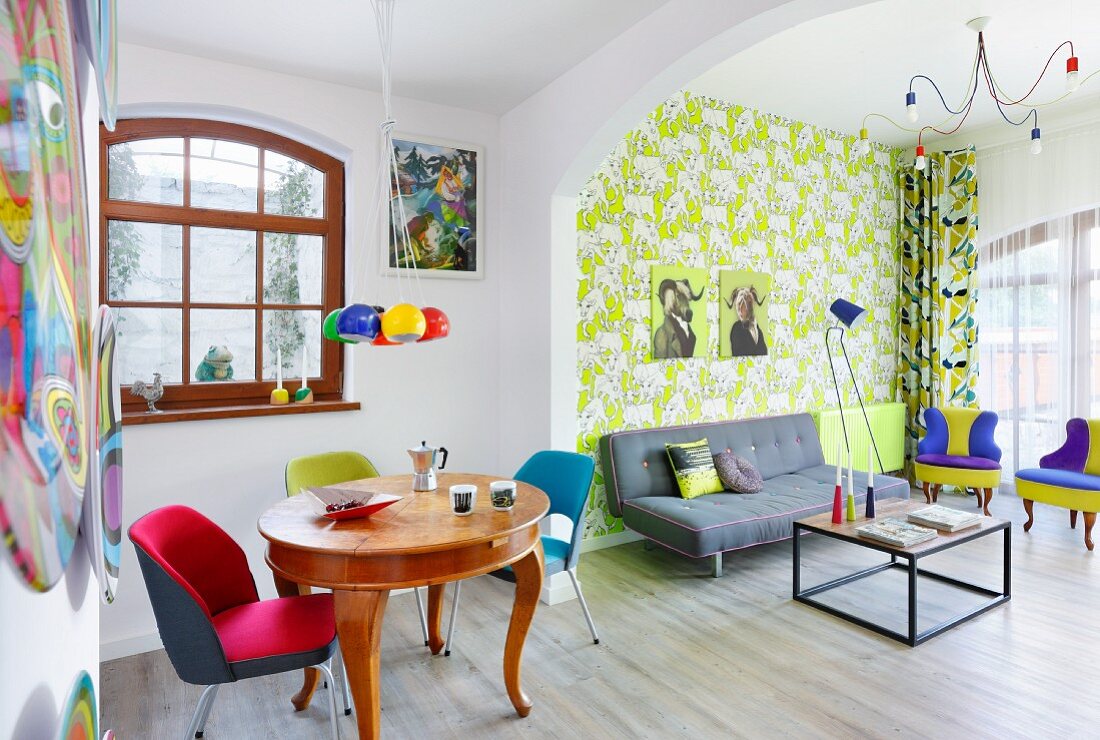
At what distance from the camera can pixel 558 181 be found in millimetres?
3611

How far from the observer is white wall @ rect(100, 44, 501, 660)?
3100 mm

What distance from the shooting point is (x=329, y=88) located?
359 centimetres

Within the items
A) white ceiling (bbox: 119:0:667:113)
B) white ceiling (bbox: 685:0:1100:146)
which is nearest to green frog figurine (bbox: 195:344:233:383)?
white ceiling (bbox: 119:0:667:113)

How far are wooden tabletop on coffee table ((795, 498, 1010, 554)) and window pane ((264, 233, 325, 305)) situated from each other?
119 inches

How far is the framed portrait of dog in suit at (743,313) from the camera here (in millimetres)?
4926

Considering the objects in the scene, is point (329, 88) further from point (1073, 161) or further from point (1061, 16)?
point (1073, 161)

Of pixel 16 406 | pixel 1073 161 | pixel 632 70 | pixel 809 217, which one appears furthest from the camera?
pixel 809 217

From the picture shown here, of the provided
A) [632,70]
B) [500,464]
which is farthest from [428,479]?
[632,70]

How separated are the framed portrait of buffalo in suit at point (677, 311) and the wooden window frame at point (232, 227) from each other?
2108 millimetres

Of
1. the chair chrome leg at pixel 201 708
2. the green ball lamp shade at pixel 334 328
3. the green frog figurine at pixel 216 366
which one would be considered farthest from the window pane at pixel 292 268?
the chair chrome leg at pixel 201 708

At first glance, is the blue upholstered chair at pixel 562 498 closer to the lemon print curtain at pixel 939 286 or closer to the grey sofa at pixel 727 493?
the grey sofa at pixel 727 493

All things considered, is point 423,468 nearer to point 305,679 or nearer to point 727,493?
point 305,679

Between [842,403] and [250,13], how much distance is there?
529 centimetres

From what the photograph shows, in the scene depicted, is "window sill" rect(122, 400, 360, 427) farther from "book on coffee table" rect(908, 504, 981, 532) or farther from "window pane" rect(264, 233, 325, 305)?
"book on coffee table" rect(908, 504, 981, 532)
